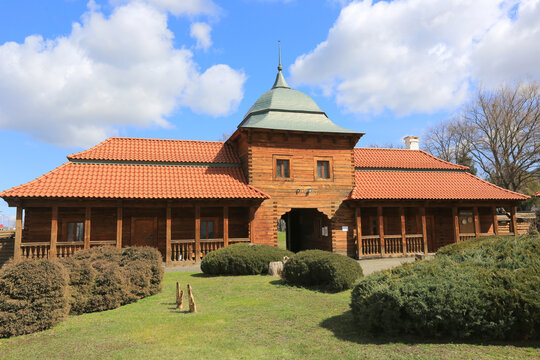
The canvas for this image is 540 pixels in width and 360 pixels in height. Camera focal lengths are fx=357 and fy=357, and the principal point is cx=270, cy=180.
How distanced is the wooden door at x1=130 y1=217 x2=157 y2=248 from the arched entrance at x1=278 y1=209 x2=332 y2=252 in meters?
9.63

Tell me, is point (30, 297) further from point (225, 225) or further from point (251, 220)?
point (251, 220)

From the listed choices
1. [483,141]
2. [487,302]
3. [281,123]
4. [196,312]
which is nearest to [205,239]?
[281,123]

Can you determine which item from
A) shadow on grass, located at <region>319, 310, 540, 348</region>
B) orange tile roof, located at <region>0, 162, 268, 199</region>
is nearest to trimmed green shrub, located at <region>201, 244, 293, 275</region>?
orange tile roof, located at <region>0, 162, 268, 199</region>

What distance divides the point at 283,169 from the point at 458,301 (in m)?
14.7

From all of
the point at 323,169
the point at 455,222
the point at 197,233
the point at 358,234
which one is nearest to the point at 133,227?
the point at 197,233

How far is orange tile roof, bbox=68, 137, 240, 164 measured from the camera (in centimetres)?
1969

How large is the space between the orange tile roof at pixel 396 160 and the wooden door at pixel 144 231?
12.8m

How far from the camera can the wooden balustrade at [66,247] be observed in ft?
54.2

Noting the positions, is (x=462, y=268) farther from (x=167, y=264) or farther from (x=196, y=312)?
(x=167, y=264)

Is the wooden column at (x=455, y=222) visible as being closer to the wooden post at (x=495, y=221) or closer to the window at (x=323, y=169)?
the wooden post at (x=495, y=221)

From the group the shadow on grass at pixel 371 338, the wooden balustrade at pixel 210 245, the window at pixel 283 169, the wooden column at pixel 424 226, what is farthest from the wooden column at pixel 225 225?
the wooden column at pixel 424 226

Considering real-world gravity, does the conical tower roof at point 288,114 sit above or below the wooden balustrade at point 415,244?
above

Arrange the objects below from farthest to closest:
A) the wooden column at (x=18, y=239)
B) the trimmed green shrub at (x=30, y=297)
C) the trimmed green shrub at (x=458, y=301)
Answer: the wooden column at (x=18, y=239) < the trimmed green shrub at (x=30, y=297) < the trimmed green shrub at (x=458, y=301)

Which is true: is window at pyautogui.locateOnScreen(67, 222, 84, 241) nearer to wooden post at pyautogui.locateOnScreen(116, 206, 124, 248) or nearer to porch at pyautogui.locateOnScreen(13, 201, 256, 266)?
porch at pyautogui.locateOnScreen(13, 201, 256, 266)
